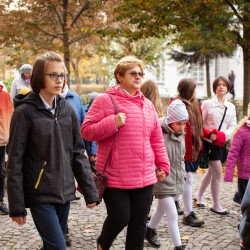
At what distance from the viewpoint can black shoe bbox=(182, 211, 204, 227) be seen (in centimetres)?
537

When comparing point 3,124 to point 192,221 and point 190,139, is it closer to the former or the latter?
point 190,139

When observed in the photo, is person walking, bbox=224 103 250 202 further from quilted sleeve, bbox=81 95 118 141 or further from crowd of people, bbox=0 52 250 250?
quilted sleeve, bbox=81 95 118 141

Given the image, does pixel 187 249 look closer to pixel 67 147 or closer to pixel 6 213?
pixel 67 147

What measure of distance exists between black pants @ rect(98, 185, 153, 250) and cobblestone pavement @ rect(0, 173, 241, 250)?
94 cm

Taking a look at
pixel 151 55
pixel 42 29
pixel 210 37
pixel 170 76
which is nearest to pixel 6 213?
pixel 210 37

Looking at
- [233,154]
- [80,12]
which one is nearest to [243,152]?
[233,154]

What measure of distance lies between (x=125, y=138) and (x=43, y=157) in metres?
0.90

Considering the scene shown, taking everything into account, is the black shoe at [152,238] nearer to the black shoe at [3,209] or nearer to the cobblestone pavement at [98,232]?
the cobblestone pavement at [98,232]

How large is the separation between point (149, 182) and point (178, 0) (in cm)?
811

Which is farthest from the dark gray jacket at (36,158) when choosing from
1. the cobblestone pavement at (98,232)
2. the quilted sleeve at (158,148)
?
the cobblestone pavement at (98,232)

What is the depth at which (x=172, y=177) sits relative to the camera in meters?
4.61

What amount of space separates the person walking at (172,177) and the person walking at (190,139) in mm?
700

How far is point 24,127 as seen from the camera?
2.92 metres

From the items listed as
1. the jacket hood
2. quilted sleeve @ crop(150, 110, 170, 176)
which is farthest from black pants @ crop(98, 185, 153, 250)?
the jacket hood
